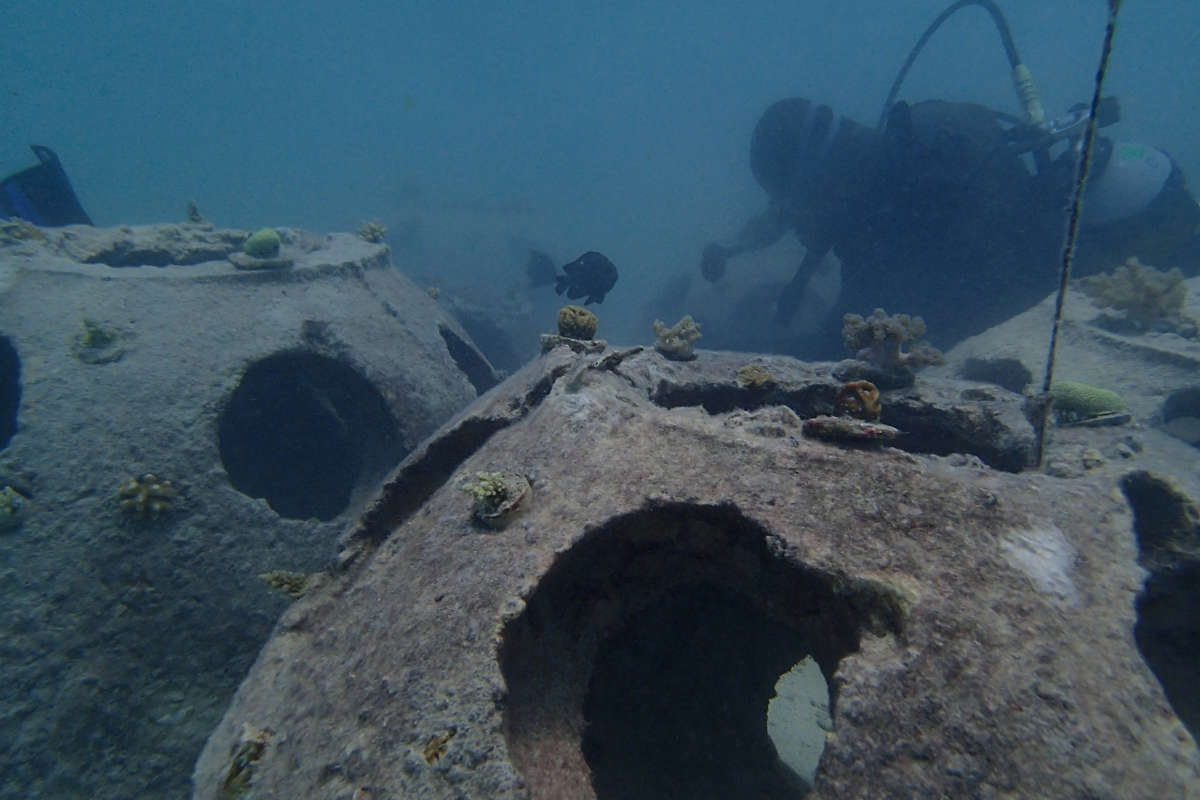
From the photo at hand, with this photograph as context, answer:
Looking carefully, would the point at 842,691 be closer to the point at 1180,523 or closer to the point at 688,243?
the point at 1180,523

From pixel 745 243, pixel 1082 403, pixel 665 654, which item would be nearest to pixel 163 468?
pixel 665 654

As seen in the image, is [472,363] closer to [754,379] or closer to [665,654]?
[754,379]

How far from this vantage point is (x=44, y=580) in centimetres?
437

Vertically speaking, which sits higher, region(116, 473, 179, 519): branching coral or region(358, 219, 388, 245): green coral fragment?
region(358, 219, 388, 245): green coral fragment

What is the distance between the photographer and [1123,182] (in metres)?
11.1

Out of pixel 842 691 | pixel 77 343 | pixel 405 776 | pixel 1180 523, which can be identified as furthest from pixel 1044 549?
pixel 77 343

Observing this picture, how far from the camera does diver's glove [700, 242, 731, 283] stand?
20.5 metres

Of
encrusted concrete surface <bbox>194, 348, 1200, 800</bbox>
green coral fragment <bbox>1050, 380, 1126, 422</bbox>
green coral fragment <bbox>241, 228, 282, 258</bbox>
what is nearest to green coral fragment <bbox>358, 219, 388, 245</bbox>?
green coral fragment <bbox>241, 228, 282, 258</bbox>

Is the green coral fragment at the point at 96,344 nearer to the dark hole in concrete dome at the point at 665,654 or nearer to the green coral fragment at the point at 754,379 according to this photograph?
the dark hole in concrete dome at the point at 665,654

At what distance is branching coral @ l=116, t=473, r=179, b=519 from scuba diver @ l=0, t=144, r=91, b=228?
8.48m

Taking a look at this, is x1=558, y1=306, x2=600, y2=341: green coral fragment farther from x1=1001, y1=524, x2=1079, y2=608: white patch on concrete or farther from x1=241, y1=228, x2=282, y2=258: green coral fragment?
x1=241, y1=228, x2=282, y2=258: green coral fragment

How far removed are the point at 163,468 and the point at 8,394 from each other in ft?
10.2

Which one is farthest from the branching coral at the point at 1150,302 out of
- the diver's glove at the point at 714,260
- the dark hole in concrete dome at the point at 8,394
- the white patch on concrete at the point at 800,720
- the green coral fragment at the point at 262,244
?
the dark hole in concrete dome at the point at 8,394

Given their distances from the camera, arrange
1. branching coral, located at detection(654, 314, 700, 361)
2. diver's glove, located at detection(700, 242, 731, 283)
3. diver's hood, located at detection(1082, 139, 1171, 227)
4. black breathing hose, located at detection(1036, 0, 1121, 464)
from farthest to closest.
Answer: diver's glove, located at detection(700, 242, 731, 283) → diver's hood, located at detection(1082, 139, 1171, 227) → branching coral, located at detection(654, 314, 700, 361) → black breathing hose, located at detection(1036, 0, 1121, 464)
